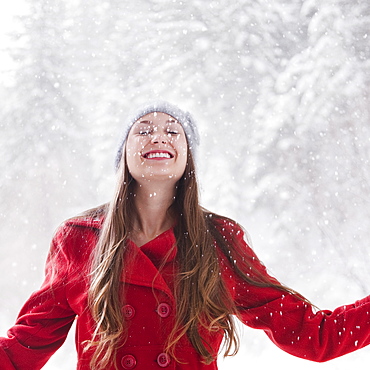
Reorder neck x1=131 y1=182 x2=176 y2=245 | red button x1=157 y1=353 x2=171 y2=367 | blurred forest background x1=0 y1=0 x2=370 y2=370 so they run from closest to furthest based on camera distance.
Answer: red button x1=157 y1=353 x2=171 y2=367 → neck x1=131 y1=182 x2=176 y2=245 → blurred forest background x1=0 y1=0 x2=370 y2=370

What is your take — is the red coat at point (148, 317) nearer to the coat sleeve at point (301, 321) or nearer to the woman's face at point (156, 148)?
the coat sleeve at point (301, 321)

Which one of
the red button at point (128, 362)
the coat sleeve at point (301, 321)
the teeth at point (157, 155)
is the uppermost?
the teeth at point (157, 155)

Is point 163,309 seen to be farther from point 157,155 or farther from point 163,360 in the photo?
point 157,155

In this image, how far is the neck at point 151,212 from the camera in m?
1.20

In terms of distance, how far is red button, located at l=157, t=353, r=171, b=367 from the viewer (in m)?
1.07

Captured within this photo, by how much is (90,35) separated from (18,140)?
0.44 meters

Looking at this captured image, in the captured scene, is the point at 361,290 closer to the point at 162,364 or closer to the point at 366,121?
the point at 366,121

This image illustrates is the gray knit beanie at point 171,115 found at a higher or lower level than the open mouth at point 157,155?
higher

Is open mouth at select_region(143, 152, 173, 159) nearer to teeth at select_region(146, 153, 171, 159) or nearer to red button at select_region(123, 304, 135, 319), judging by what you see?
teeth at select_region(146, 153, 171, 159)

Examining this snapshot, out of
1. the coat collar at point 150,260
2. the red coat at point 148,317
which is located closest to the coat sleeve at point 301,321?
the red coat at point 148,317

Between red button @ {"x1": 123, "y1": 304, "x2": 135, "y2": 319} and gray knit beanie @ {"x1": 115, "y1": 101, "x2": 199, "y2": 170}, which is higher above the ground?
gray knit beanie @ {"x1": 115, "y1": 101, "x2": 199, "y2": 170}

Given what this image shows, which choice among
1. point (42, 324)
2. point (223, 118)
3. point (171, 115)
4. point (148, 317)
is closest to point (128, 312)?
point (148, 317)

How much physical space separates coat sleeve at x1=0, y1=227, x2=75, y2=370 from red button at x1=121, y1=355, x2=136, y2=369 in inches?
7.0

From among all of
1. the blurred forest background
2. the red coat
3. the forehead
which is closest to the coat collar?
the red coat
